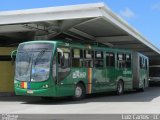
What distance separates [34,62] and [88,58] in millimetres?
3604

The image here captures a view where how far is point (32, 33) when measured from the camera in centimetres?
2797

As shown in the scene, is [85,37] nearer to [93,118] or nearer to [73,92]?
[73,92]

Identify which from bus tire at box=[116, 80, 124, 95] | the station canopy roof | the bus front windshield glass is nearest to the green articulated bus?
the bus front windshield glass

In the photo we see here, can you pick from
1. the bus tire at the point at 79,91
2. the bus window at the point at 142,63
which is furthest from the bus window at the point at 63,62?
the bus window at the point at 142,63

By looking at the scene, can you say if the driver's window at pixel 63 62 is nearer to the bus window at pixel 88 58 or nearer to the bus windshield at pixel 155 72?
the bus window at pixel 88 58

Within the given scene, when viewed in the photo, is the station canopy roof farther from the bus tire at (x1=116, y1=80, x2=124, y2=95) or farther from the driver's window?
the bus tire at (x1=116, y1=80, x2=124, y2=95)

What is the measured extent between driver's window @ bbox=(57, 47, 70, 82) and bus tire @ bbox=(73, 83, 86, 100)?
50.8 inches

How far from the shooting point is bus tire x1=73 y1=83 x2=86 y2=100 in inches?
827

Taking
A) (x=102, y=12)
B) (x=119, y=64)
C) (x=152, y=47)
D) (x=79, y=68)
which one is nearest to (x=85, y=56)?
(x=79, y=68)

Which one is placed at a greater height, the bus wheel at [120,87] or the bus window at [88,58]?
the bus window at [88,58]

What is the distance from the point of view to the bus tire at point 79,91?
21.0 m

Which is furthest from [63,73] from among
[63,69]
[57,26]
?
[57,26]

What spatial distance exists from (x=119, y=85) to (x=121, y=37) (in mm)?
6781

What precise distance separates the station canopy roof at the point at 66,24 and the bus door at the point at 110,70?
5.61 feet
